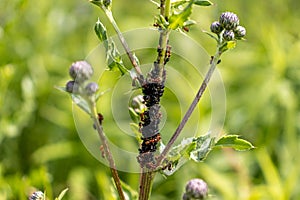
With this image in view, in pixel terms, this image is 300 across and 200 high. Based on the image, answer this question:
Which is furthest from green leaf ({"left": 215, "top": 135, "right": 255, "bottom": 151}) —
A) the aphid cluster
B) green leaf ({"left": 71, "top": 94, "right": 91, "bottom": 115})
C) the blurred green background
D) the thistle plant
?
the blurred green background

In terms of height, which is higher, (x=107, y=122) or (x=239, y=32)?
(x=239, y=32)

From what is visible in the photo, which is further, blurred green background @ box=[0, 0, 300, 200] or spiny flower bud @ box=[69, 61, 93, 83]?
blurred green background @ box=[0, 0, 300, 200]

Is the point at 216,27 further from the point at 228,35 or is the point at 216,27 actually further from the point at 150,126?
the point at 150,126

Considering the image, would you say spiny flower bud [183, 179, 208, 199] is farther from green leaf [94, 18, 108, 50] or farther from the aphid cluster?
green leaf [94, 18, 108, 50]

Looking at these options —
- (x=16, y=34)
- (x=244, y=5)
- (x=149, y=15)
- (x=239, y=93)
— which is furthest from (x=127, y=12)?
(x=239, y=93)

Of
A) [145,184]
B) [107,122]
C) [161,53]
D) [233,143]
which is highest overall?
[161,53]

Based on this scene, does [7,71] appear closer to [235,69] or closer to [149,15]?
[235,69]

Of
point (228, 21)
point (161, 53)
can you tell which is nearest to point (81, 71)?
point (161, 53)
